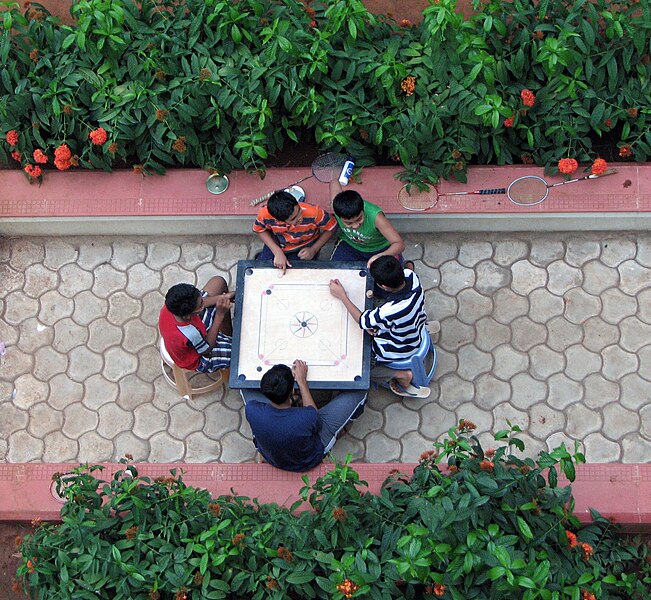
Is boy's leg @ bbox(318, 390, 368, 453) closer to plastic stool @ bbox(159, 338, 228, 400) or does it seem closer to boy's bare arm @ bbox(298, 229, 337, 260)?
plastic stool @ bbox(159, 338, 228, 400)

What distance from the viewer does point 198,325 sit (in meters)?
4.80

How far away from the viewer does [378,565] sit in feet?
12.9

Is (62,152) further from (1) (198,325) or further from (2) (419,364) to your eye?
(2) (419,364)

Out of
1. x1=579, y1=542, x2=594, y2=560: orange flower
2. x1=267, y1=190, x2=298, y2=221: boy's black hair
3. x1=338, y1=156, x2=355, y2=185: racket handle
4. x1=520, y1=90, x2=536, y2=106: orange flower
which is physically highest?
x1=520, y1=90, x2=536, y2=106: orange flower

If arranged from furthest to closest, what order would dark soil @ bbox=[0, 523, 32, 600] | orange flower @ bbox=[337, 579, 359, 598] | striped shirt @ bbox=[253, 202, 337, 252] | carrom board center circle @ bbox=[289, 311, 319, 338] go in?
dark soil @ bbox=[0, 523, 32, 600] → striped shirt @ bbox=[253, 202, 337, 252] → carrom board center circle @ bbox=[289, 311, 319, 338] → orange flower @ bbox=[337, 579, 359, 598]

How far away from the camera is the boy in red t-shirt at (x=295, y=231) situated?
5.07 meters

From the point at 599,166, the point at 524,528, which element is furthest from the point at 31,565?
the point at 599,166

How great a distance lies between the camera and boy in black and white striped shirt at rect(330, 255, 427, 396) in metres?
4.41

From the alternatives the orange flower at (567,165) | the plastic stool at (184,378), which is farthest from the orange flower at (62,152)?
the orange flower at (567,165)

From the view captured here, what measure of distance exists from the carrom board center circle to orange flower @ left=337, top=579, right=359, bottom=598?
169cm

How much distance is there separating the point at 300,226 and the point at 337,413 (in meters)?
1.26

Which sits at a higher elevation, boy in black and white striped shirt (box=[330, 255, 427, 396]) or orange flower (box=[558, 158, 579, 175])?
orange flower (box=[558, 158, 579, 175])

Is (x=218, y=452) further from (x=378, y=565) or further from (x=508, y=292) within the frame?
(x=508, y=292)

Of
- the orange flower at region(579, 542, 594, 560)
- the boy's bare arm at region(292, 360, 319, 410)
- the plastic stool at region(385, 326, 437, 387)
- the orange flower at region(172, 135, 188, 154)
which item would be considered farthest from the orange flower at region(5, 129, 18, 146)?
the orange flower at region(579, 542, 594, 560)
